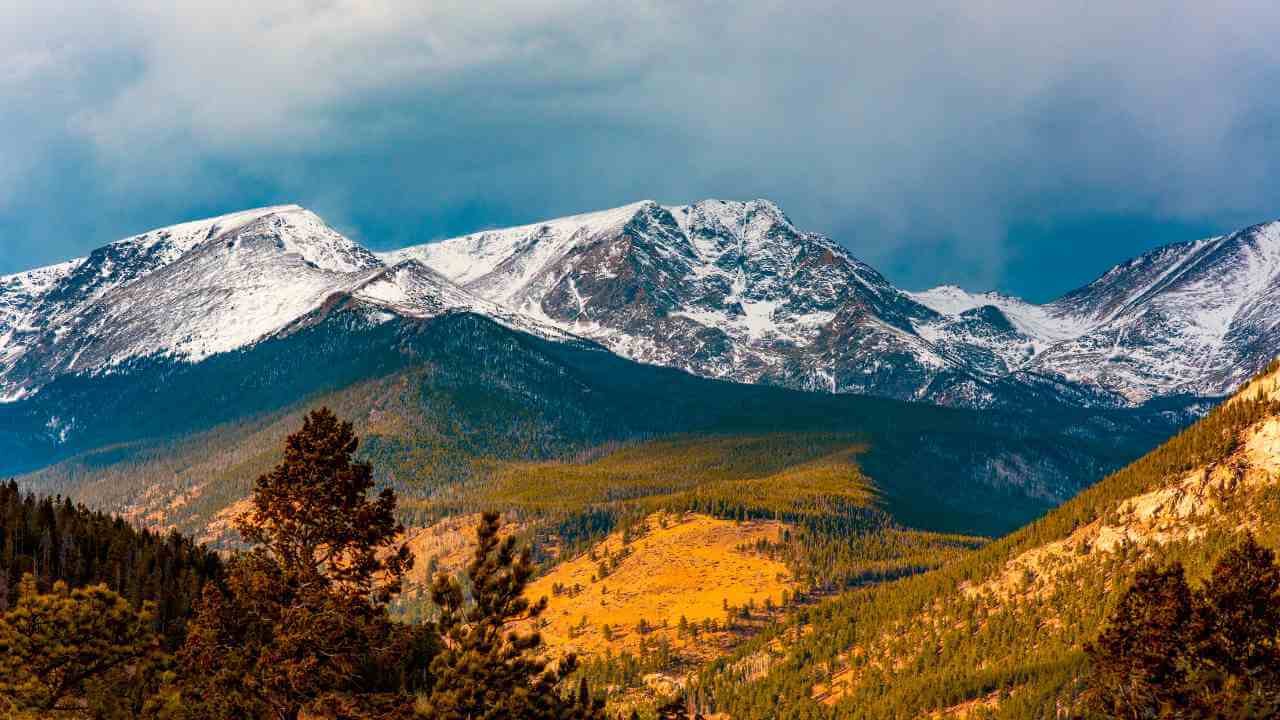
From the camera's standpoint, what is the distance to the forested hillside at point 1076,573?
147m

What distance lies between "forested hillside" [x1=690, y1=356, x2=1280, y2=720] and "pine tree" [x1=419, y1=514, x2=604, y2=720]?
120m

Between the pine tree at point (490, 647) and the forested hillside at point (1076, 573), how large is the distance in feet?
394

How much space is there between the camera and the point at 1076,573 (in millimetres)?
173875

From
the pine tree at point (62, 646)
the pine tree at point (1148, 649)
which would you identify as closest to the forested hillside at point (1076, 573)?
the pine tree at point (1148, 649)

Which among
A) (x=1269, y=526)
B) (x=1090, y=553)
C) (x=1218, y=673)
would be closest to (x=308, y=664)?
(x=1218, y=673)

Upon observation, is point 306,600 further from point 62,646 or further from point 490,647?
point 62,646

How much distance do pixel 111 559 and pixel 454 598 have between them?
91.8 meters

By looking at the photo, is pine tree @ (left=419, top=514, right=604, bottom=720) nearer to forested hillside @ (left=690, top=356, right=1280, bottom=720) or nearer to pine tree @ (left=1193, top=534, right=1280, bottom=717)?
pine tree @ (left=1193, top=534, right=1280, bottom=717)

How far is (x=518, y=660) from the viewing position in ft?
135

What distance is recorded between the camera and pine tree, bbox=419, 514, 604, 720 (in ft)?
131

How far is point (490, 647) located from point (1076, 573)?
155 metres

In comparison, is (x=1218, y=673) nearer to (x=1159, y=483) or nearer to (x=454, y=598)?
(x=454, y=598)

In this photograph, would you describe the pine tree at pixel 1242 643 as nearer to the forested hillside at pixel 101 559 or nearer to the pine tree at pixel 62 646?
the pine tree at pixel 62 646

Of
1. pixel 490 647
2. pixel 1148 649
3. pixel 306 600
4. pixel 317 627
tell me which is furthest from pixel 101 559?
pixel 1148 649
